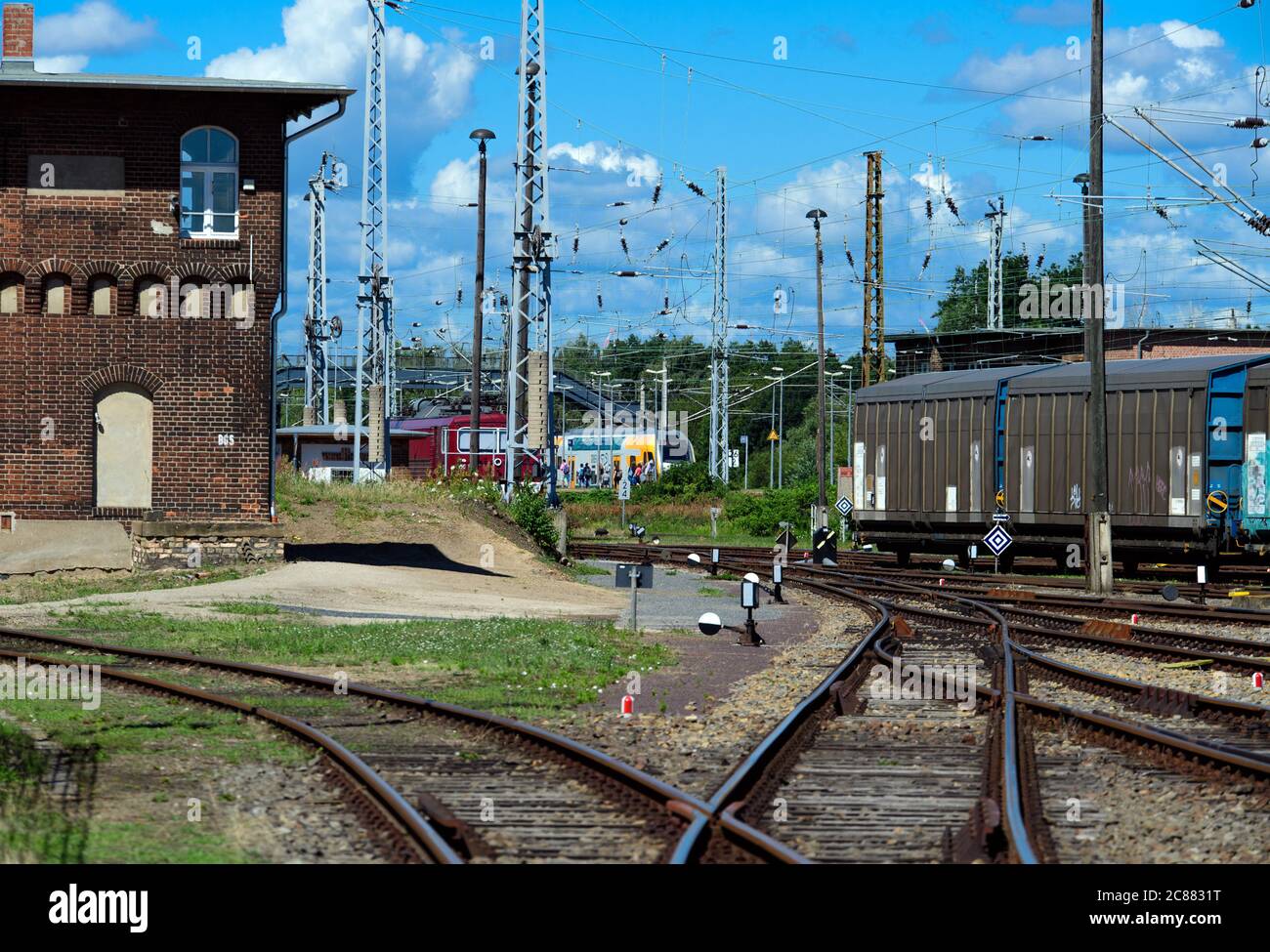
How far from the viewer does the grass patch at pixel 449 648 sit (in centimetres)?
1491

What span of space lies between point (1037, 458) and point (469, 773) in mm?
25650

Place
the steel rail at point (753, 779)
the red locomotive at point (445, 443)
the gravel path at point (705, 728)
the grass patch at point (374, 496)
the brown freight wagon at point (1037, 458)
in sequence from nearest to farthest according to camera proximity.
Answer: the steel rail at point (753, 779) → the gravel path at point (705, 728) → the brown freight wagon at point (1037, 458) → the grass patch at point (374, 496) → the red locomotive at point (445, 443)

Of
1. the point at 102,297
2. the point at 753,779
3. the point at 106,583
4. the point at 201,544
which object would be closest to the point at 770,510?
the point at 201,544

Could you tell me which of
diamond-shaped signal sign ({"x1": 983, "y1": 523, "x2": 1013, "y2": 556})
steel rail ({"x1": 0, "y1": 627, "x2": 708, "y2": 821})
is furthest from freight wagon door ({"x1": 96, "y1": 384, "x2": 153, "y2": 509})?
diamond-shaped signal sign ({"x1": 983, "y1": 523, "x2": 1013, "y2": 556})

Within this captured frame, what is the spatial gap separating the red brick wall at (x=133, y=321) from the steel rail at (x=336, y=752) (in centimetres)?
1085

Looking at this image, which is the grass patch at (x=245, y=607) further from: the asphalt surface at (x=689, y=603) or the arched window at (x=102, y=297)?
the arched window at (x=102, y=297)

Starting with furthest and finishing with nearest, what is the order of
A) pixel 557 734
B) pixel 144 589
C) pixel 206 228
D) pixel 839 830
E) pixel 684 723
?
pixel 206 228 < pixel 144 589 < pixel 684 723 < pixel 557 734 < pixel 839 830

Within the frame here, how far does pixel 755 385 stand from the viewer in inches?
5379

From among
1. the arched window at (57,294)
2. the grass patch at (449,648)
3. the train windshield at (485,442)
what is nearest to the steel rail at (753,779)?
the grass patch at (449,648)
